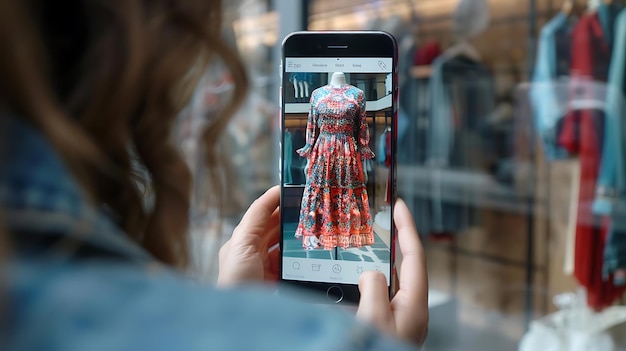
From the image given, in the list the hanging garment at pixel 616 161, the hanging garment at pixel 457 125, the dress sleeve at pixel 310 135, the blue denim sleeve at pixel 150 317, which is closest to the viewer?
the blue denim sleeve at pixel 150 317

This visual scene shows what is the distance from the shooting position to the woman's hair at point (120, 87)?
0.69ft

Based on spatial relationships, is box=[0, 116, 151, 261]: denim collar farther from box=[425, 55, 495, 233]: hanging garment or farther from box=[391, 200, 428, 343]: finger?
box=[425, 55, 495, 233]: hanging garment

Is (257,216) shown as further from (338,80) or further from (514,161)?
(514,161)

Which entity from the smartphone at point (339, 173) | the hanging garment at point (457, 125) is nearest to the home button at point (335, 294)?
the smartphone at point (339, 173)

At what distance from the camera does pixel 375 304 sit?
0.41 meters

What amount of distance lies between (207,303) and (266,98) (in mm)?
1803

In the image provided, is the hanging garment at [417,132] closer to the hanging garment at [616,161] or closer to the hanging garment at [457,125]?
the hanging garment at [457,125]

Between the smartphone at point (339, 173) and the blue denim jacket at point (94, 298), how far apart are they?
315 millimetres

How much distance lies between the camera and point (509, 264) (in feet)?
6.20

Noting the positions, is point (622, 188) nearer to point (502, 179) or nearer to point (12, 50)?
point (502, 179)

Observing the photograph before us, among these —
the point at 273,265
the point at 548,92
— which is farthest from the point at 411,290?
the point at 548,92

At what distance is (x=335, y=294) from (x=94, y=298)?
0.36 meters

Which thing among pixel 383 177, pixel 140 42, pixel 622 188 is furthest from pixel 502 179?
pixel 140 42

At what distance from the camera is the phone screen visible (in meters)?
0.53
